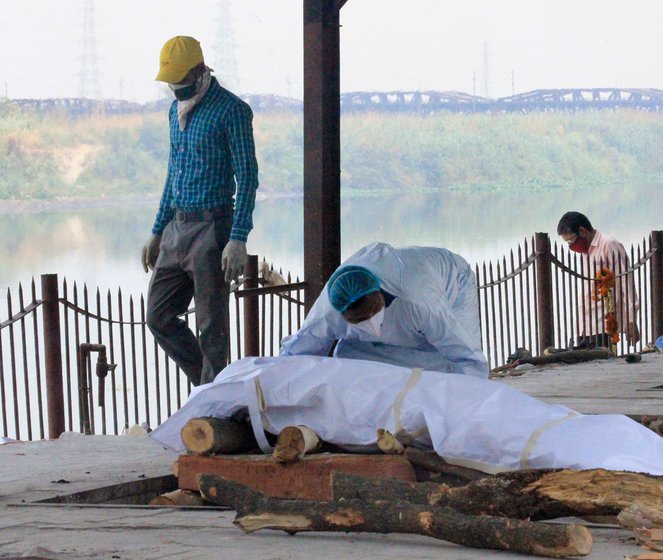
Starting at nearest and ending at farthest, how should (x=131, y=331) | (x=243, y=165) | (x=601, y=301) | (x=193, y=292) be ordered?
1. (x=243, y=165)
2. (x=193, y=292)
3. (x=131, y=331)
4. (x=601, y=301)

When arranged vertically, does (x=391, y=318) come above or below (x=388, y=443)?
above

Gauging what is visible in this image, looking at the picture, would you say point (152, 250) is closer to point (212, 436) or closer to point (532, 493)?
point (212, 436)

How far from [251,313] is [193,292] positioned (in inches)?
81.1

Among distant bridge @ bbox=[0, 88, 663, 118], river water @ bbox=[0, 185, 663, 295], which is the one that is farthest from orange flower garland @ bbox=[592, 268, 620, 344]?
distant bridge @ bbox=[0, 88, 663, 118]

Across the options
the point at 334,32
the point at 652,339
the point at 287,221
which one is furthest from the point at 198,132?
the point at 287,221

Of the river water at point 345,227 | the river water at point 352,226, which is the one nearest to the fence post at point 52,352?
the river water at point 345,227

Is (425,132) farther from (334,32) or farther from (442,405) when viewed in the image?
(442,405)

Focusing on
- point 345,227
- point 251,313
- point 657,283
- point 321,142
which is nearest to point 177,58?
point 321,142

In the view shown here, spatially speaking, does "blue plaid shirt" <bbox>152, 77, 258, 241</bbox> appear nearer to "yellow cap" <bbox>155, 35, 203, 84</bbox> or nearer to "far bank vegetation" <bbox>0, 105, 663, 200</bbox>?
"yellow cap" <bbox>155, 35, 203, 84</bbox>

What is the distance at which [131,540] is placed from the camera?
3.90 metres

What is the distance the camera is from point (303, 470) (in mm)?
5055

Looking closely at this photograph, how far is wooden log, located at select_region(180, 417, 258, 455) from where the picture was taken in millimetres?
5238

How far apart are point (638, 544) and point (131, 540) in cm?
151

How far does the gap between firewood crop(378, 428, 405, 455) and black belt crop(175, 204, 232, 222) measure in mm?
2257
